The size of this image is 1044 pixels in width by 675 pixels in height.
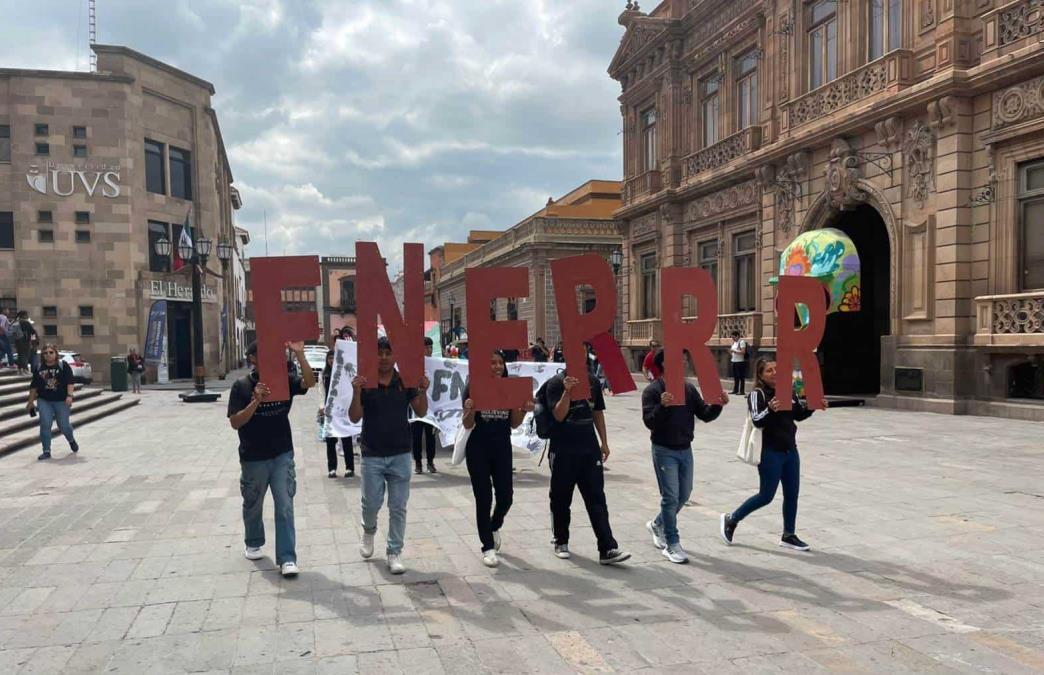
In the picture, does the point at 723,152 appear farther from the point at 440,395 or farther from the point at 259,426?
the point at 259,426

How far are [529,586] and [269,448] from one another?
7.71 feet

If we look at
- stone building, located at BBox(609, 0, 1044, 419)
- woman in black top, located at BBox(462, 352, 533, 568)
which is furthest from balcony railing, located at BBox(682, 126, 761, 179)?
woman in black top, located at BBox(462, 352, 533, 568)

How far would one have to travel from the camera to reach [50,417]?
11.8m

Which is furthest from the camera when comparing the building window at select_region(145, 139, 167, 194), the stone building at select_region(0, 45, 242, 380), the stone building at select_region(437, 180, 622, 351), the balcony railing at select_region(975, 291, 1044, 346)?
the stone building at select_region(437, 180, 622, 351)

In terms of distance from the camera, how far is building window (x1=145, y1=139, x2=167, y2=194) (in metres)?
30.9

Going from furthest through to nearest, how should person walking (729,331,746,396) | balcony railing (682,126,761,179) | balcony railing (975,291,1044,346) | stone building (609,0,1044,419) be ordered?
balcony railing (682,126,761,179)
person walking (729,331,746,396)
stone building (609,0,1044,419)
balcony railing (975,291,1044,346)

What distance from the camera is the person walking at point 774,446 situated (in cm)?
631

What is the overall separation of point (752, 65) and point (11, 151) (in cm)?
2791

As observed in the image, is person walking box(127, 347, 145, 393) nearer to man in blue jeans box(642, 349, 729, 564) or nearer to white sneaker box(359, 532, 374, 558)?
white sneaker box(359, 532, 374, 558)

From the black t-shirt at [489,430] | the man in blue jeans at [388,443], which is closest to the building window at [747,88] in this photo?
the black t-shirt at [489,430]

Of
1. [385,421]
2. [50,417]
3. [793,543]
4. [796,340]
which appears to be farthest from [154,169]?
[793,543]

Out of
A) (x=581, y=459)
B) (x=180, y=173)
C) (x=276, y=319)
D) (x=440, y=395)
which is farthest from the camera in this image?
(x=180, y=173)

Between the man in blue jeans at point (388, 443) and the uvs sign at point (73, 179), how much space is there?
28368 millimetres

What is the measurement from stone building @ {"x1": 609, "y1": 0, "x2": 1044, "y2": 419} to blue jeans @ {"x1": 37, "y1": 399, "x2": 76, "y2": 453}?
1765 cm
